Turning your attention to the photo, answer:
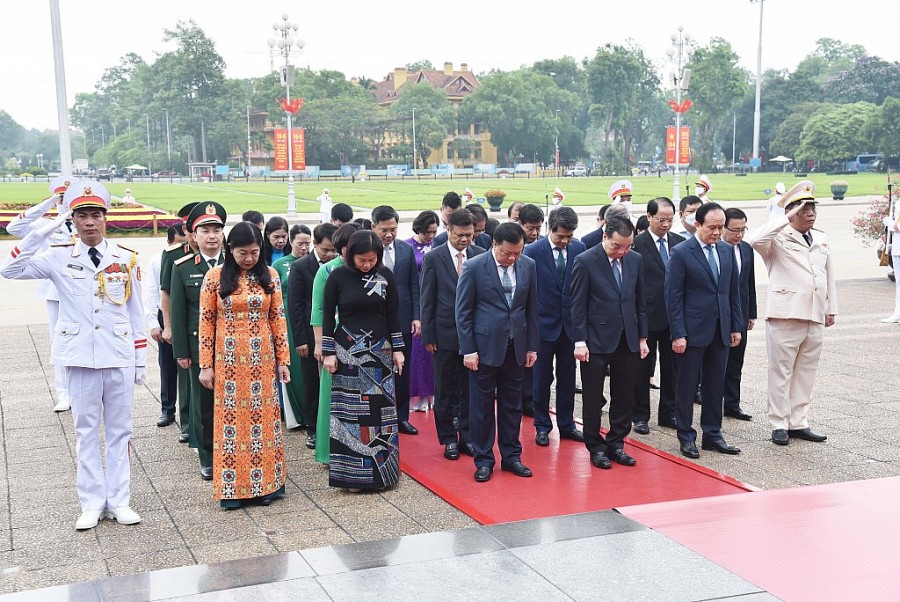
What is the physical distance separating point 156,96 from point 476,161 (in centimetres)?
3462

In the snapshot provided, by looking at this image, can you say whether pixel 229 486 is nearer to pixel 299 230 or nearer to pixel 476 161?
pixel 299 230

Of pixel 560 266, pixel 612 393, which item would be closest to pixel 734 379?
pixel 612 393

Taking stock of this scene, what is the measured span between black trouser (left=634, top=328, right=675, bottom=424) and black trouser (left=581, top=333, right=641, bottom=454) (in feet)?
3.23

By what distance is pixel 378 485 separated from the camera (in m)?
5.62

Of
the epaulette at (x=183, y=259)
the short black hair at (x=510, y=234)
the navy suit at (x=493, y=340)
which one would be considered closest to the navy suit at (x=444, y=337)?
the navy suit at (x=493, y=340)

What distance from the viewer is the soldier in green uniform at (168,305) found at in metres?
6.21

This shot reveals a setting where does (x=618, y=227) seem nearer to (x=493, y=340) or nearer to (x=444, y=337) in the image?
(x=493, y=340)

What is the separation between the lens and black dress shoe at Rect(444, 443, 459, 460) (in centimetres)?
633

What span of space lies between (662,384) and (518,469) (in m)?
2.06

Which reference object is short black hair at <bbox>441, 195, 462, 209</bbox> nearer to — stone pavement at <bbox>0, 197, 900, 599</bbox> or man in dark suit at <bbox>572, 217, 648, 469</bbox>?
man in dark suit at <bbox>572, 217, 648, 469</bbox>

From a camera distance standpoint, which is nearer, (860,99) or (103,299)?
(103,299)

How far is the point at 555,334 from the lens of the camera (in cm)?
671

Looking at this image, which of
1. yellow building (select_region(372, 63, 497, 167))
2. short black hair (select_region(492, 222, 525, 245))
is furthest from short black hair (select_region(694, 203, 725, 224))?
yellow building (select_region(372, 63, 497, 167))

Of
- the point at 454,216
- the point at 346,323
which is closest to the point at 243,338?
the point at 346,323
